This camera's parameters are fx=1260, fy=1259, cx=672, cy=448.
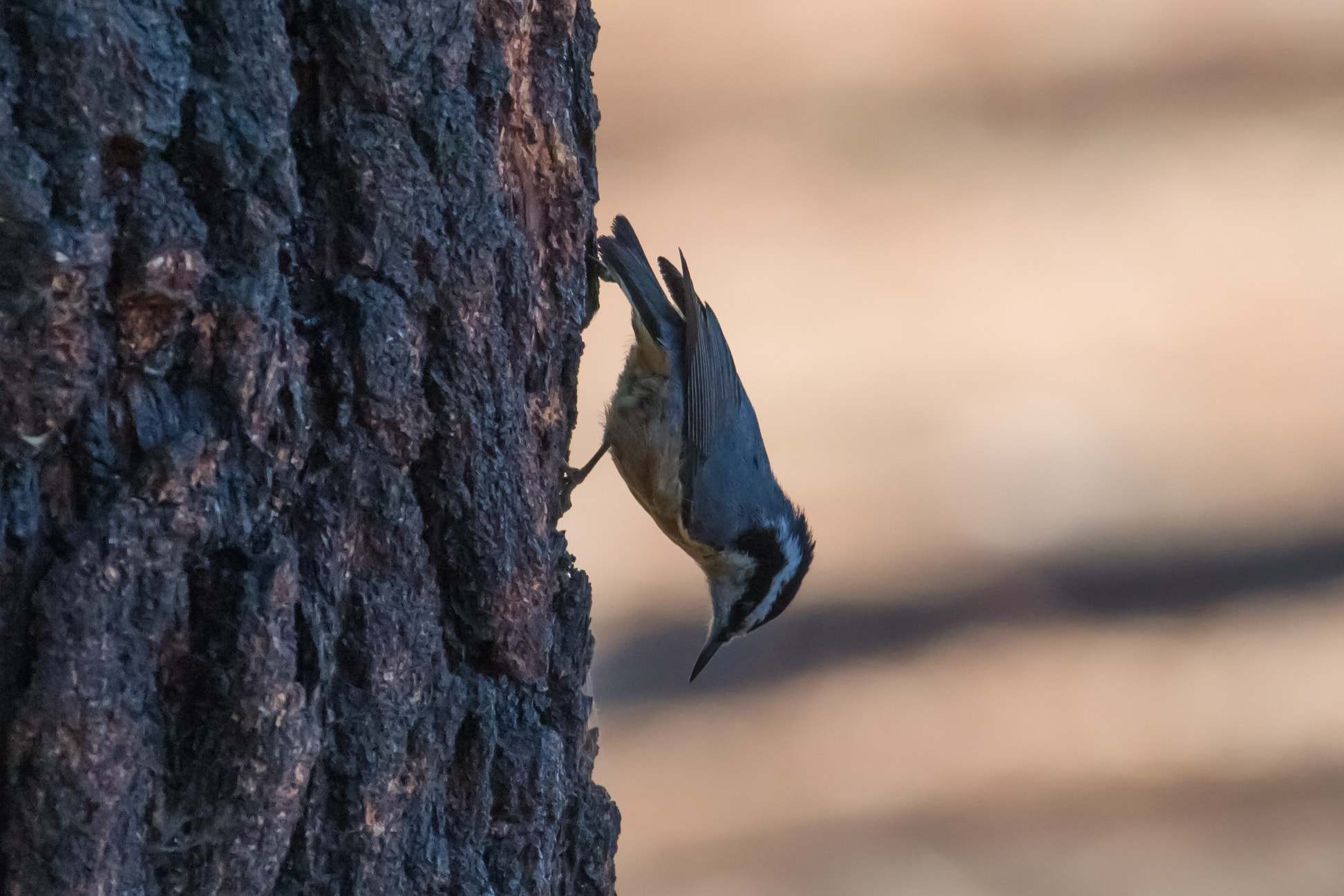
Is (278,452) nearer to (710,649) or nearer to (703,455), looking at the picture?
(703,455)

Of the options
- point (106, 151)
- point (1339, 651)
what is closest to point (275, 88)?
point (106, 151)

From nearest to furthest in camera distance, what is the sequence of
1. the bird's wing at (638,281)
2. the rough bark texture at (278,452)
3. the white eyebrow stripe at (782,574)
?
the rough bark texture at (278,452)
the bird's wing at (638,281)
the white eyebrow stripe at (782,574)

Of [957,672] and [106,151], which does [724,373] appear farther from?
[106,151]

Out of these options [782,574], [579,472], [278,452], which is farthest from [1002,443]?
[278,452]

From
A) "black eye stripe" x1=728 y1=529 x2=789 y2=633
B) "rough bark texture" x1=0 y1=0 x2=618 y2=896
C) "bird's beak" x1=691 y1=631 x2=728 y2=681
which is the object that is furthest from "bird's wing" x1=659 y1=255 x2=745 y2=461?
"rough bark texture" x1=0 y1=0 x2=618 y2=896

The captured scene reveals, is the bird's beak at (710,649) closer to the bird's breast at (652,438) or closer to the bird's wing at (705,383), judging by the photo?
the bird's breast at (652,438)

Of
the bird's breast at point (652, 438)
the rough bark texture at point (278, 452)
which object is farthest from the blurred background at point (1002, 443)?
the rough bark texture at point (278, 452)

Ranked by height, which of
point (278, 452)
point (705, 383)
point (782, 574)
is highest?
point (705, 383)
